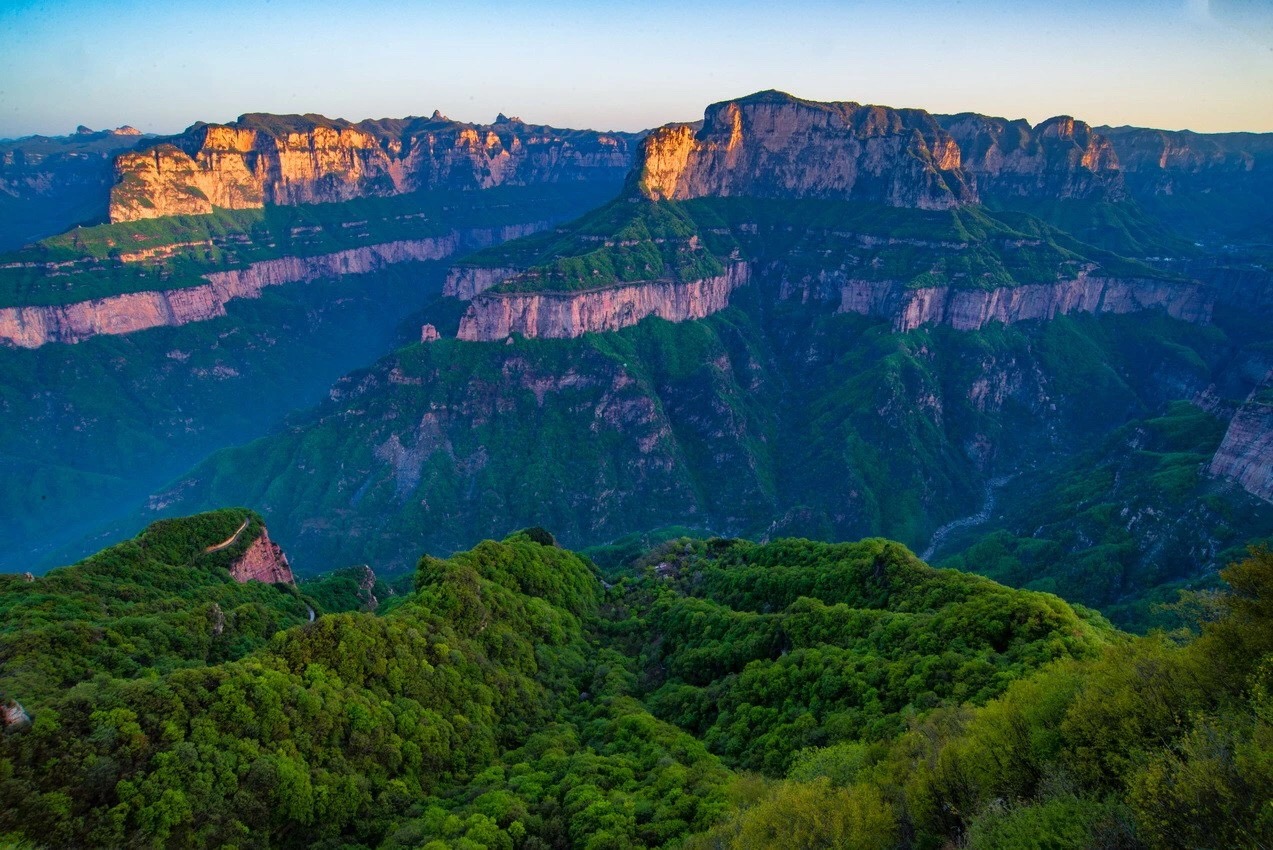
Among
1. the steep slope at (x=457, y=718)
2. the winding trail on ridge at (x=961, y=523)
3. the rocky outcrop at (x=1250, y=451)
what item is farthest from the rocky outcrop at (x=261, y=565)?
the rocky outcrop at (x=1250, y=451)

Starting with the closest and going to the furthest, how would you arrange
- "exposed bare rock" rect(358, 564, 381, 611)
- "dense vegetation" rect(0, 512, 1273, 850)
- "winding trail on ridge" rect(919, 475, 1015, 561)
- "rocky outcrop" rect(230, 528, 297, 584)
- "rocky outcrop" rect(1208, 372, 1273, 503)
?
"dense vegetation" rect(0, 512, 1273, 850), "rocky outcrop" rect(230, 528, 297, 584), "exposed bare rock" rect(358, 564, 381, 611), "rocky outcrop" rect(1208, 372, 1273, 503), "winding trail on ridge" rect(919, 475, 1015, 561)

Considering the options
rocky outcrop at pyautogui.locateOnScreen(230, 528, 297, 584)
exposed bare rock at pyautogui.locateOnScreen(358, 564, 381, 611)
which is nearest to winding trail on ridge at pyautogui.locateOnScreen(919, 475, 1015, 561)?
exposed bare rock at pyautogui.locateOnScreen(358, 564, 381, 611)

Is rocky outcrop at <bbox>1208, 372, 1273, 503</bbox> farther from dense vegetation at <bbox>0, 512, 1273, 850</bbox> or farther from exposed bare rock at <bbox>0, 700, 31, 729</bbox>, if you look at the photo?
→ exposed bare rock at <bbox>0, 700, 31, 729</bbox>

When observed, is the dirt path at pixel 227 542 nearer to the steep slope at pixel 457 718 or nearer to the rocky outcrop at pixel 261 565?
the rocky outcrop at pixel 261 565

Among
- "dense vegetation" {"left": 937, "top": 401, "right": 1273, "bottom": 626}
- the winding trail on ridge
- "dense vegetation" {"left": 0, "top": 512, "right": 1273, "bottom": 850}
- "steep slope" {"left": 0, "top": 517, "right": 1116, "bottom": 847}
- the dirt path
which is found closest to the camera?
"dense vegetation" {"left": 0, "top": 512, "right": 1273, "bottom": 850}

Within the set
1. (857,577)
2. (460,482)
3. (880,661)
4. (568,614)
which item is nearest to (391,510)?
(460,482)

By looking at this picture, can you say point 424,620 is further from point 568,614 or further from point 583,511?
point 583,511

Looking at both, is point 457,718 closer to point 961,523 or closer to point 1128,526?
point 1128,526
